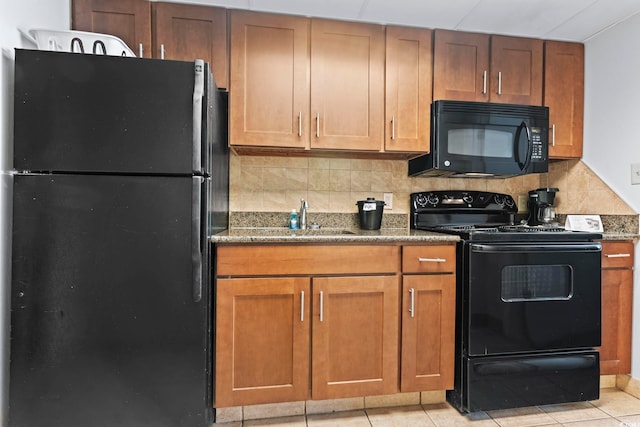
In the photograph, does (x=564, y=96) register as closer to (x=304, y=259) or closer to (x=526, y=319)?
(x=526, y=319)

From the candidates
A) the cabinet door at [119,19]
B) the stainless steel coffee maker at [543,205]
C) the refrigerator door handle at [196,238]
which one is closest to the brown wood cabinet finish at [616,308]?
the stainless steel coffee maker at [543,205]

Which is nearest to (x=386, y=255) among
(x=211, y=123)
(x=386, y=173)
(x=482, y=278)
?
(x=482, y=278)

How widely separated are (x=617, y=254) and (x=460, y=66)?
1337 mm

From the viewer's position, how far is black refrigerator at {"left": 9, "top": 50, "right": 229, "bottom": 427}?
1.39 meters

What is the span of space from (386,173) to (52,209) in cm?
178

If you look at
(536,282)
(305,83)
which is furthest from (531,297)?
(305,83)

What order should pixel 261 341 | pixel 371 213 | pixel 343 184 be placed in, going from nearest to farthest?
pixel 261 341 → pixel 371 213 → pixel 343 184

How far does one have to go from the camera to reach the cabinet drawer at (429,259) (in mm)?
1737

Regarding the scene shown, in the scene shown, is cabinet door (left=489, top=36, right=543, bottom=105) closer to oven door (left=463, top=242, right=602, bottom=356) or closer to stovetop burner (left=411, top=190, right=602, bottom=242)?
stovetop burner (left=411, top=190, right=602, bottom=242)

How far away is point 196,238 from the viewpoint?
4.80ft

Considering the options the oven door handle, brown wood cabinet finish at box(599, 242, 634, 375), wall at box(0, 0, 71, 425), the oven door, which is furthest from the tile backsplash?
wall at box(0, 0, 71, 425)

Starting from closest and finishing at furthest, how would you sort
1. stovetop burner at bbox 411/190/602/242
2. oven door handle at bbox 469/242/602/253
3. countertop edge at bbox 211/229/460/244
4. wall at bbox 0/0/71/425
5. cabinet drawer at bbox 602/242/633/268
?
wall at bbox 0/0/71/425 < countertop edge at bbox 211/229/460/244 < oven door handle at bbox 469/242/602/253 < cabinet drawer at bbox 602/242/633/268 < stovetop burner at bbox 411/190/602/242

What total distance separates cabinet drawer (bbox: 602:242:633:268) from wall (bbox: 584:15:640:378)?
1.7 inches

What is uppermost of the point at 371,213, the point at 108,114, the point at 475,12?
the point at 475,12
